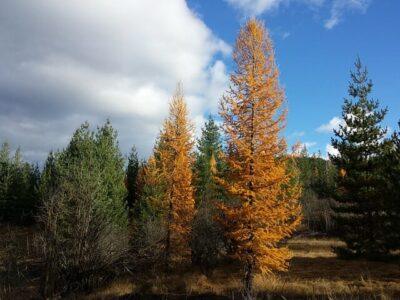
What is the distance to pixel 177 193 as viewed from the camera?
86.7 feet

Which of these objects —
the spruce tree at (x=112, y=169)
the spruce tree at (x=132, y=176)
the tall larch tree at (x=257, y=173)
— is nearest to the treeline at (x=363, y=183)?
the tall larch tree at (x=257, y=173)

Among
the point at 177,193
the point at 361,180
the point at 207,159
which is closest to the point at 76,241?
the point at 177,193

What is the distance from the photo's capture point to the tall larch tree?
16.3 m

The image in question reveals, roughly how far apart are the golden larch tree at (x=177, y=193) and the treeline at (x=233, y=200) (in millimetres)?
74

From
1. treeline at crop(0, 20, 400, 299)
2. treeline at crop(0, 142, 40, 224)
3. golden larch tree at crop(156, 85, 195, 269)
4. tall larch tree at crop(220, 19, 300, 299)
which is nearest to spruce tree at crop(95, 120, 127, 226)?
treeline at crop(0, 20, 400, 299)

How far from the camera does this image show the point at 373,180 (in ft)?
76.6

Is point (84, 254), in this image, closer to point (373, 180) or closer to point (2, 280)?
point (2, 280)

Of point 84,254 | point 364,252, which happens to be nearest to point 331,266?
point 364,252

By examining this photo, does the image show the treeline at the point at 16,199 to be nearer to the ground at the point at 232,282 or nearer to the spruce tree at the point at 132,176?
the spruce tree at the point at 132,176

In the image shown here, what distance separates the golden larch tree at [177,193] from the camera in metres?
26.3

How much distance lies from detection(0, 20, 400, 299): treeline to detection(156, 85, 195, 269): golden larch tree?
0.07 metres

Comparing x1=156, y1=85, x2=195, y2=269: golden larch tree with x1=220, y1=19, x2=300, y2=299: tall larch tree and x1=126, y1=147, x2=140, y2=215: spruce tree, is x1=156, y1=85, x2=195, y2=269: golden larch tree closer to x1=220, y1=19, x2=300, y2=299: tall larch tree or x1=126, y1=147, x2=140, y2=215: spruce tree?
x1=220, y1=19, x2=300, y2=299: tall larch tree

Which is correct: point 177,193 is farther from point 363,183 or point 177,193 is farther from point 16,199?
point 16,199

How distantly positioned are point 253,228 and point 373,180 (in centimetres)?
1070
